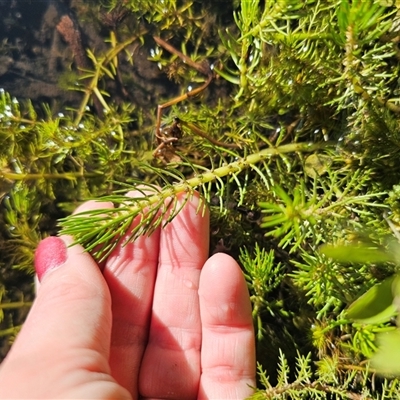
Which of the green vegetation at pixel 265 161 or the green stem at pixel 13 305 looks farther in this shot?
the green stem at pixel 13 305

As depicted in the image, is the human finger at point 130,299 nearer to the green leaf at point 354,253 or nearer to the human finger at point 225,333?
the human finger at point 225,333

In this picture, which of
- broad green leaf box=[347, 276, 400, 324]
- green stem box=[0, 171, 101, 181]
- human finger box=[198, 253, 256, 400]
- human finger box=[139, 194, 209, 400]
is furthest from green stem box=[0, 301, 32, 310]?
broad green leaf box=[347, 276, 400, 324]

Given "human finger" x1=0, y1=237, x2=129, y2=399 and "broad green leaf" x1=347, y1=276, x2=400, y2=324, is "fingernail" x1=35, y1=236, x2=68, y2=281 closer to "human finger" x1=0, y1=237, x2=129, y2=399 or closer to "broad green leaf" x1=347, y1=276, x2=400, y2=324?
"human finger" x1=0, y1=237, x2=129, y2=399

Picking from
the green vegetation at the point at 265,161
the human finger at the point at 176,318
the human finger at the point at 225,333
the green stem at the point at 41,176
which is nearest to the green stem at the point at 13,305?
the green vegetation at the point at 265,161

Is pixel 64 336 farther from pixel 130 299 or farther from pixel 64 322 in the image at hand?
pixel 130 299

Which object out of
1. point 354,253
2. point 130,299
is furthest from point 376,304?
point 130,299

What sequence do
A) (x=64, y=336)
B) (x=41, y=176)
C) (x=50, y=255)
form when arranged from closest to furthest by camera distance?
(x=64, y=336)
(x=50, y=255)
(x=41, y=176)
